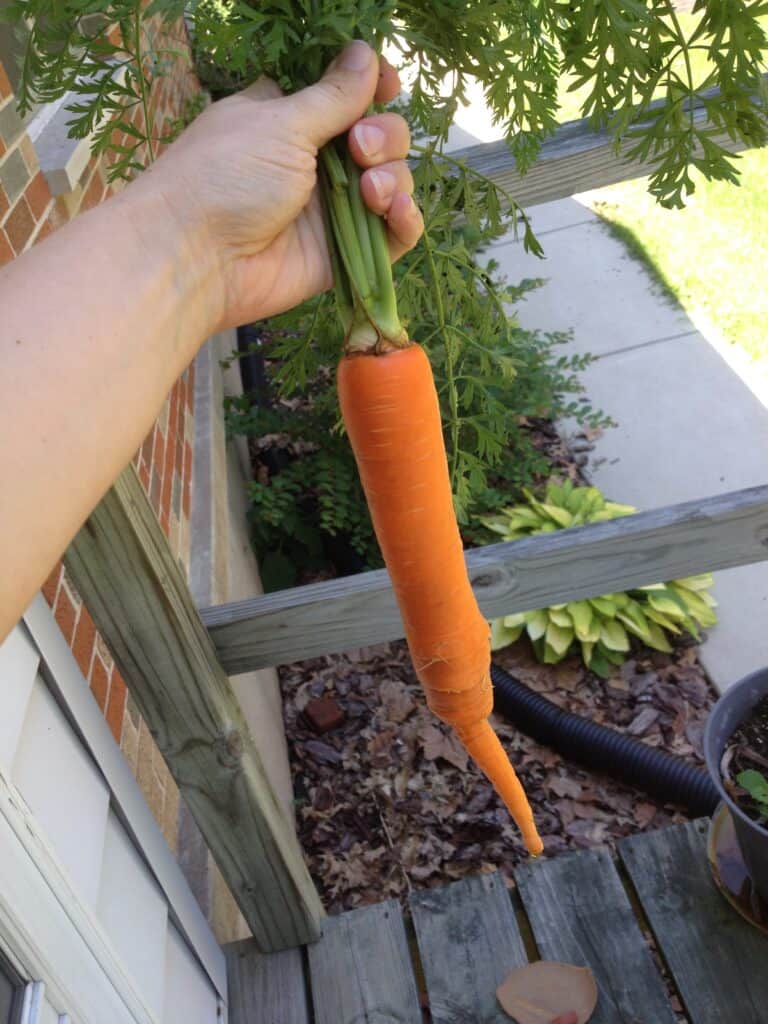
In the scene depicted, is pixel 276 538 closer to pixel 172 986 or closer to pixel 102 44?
pixel 172 986

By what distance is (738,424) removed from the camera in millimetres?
4160

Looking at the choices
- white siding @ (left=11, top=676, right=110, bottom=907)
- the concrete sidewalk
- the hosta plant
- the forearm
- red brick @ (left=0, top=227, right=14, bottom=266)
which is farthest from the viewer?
the concrete sidewalk

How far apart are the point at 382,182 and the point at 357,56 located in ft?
0.46

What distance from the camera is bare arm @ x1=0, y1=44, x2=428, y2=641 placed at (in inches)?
32.5

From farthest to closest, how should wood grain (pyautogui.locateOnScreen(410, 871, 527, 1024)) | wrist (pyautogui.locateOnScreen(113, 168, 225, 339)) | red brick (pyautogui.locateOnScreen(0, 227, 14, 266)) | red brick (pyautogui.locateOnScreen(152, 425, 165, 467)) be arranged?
red brick (pyautogui.locateOnScreen(152, 425, 165, 467))
wood grain (pyautogui.locateOnScreen(410, 871, 527, 1024))
red brick (pyautogui.locateOnScreen(0, 227, 14, 266))
wrist (pyautogui.locateOnScreen(113, 168, 225, 339))

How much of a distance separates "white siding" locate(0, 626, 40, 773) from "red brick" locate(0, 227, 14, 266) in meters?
0.74

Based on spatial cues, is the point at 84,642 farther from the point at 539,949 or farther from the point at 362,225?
the point at 539,949

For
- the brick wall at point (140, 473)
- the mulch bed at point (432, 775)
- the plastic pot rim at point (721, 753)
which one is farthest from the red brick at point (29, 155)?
the mulch bed at point (432, 775)

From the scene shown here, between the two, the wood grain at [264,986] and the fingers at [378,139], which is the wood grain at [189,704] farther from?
the fingers at [378,139]

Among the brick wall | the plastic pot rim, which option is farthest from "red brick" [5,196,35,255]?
the plastic pot rim

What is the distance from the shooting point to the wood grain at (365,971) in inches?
75.5

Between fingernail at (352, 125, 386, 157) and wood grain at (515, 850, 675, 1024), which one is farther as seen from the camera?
wood grain at (515, 850, 675, 1024)

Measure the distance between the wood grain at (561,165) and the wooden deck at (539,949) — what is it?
1.52m

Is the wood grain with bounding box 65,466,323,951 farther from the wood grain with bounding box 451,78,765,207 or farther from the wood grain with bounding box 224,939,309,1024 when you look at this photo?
the wood grain with bounding box 451,78,765,207
